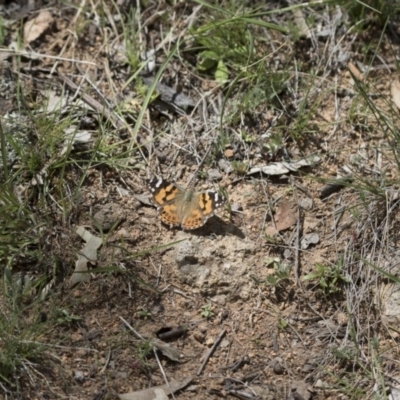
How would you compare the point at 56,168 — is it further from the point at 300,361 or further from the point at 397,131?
the point at 397,131

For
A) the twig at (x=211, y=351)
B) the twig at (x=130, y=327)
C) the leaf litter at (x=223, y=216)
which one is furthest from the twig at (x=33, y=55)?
the twig at (x=211, y=351)

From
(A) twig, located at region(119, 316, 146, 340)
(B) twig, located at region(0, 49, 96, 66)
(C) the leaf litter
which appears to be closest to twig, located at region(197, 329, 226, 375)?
(C) the leaf litter

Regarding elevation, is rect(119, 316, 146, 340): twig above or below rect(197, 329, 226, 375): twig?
above

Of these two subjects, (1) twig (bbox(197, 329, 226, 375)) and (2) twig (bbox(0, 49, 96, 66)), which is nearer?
(1) twig (bbox(197, 329, 226, 375))

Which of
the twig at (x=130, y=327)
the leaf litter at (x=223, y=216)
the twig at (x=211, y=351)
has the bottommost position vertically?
the twig at (x=211, y=351)

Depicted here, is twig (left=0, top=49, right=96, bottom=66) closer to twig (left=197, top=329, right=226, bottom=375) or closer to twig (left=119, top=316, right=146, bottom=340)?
twig (left=119, top=316, right=146, bottom=340)

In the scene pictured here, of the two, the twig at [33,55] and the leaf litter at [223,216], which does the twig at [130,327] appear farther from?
the twig at [33,55]

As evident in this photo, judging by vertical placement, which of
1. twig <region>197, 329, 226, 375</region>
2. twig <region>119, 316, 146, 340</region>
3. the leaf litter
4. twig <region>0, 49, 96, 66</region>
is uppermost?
twig <region>0, 49, 96, 66</region>

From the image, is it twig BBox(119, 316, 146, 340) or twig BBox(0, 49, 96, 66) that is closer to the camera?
twig BBox(119, 316, 146, 340)

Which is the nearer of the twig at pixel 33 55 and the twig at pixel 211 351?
the twig at pixel 211 351

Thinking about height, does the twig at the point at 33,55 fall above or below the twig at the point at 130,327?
above

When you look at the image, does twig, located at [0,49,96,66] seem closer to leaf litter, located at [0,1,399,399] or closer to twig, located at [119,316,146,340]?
leaf litter, located at [0,1,399,399]
